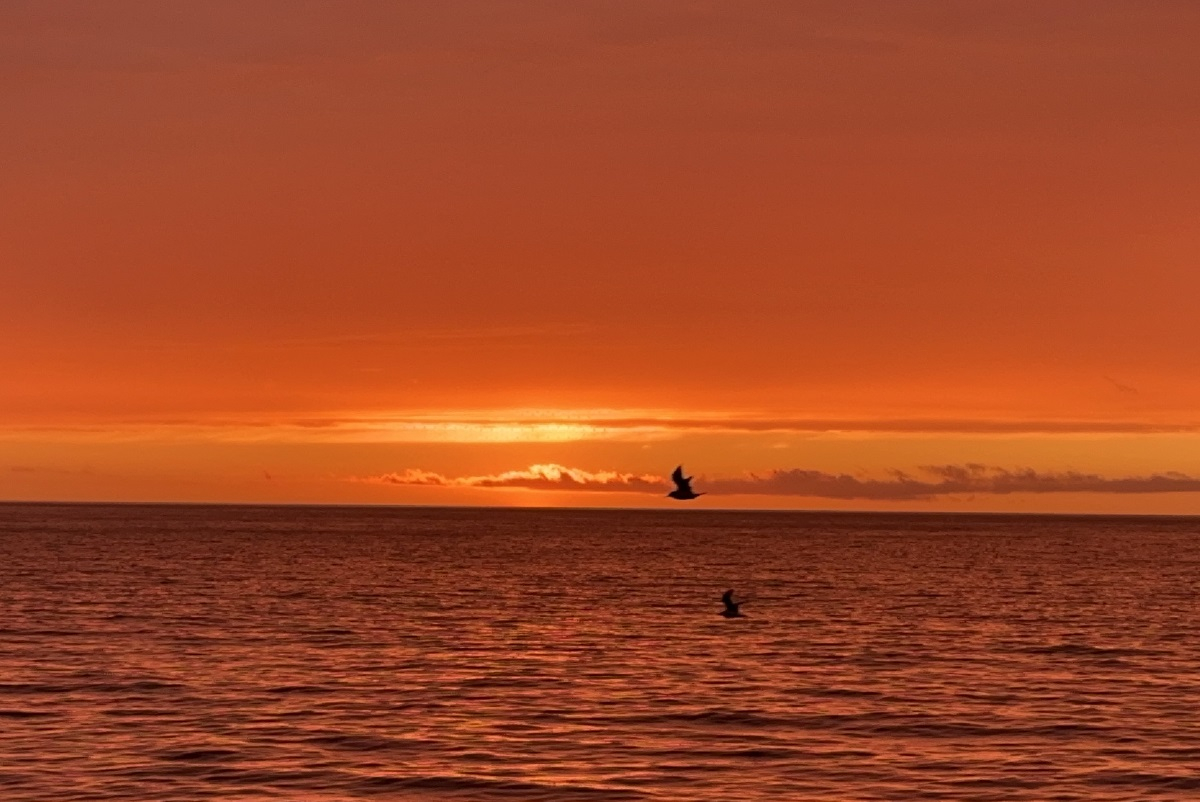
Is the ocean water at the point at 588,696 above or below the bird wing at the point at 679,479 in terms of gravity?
below

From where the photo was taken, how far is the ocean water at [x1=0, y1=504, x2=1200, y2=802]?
45.1m

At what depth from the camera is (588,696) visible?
5997 cm

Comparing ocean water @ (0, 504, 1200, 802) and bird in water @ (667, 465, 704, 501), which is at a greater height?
bird in water @ (667, 465, 704, 501)

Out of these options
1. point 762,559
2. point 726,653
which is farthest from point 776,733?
point 762,559

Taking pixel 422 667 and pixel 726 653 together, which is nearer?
pixel 422 667

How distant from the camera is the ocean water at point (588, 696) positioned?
1774 inches

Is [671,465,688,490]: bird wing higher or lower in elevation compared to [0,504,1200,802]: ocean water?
higher

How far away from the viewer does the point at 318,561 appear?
17075 centimetres

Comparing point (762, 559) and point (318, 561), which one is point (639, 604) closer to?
point (318, 561)

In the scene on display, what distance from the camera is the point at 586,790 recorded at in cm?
4366

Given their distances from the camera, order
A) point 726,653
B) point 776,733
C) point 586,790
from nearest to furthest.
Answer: point 586,790 → point 776,733 → point 726,653

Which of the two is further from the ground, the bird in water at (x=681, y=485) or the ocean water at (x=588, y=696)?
the bird in water at (x=681, y=485)

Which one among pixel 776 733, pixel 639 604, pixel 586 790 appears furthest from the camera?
pixel 639 604

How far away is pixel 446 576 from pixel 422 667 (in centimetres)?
7318
